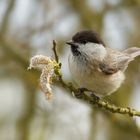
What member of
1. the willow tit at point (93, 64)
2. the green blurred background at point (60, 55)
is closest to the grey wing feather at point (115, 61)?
the willow tit at point (93, 64)

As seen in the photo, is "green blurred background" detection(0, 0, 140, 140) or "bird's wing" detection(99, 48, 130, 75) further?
"green blurred background" detection(0, 0, 140, 140)

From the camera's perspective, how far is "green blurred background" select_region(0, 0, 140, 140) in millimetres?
5496

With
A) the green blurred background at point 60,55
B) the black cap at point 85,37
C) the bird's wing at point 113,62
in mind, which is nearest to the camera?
the black cap at point 85,37

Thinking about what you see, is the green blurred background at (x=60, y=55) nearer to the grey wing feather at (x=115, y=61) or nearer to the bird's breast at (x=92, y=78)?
the grey wing feather at (x=115, y=61)

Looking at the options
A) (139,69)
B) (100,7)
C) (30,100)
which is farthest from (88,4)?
(30,100)

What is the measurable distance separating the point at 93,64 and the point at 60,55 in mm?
1562

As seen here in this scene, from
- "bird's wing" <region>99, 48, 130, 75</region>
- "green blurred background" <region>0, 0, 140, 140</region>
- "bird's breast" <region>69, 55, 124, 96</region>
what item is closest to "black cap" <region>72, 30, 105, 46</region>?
"bird's breast" <region>69, 55, 124, 96</region>

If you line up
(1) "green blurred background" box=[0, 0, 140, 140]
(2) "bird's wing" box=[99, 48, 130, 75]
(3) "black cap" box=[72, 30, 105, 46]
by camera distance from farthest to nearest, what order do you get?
(1) "green blurred background" box=[0, 0, 140, 140] < (2) "bird's wing" box=[99, 48, 130, 75] < (3) "black cap" box=[72, 30, 105, 46]

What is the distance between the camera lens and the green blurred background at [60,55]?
18.0ft

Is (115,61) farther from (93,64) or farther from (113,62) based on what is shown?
(93,64)

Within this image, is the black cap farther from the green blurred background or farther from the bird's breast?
the green blurred background

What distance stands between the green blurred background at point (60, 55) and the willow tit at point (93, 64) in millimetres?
915

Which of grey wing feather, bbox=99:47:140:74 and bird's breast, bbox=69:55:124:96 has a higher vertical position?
grey wing feather, bbox=99:47:140:74

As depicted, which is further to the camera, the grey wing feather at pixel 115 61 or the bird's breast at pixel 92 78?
the grey wing feather at pixel 115 61
